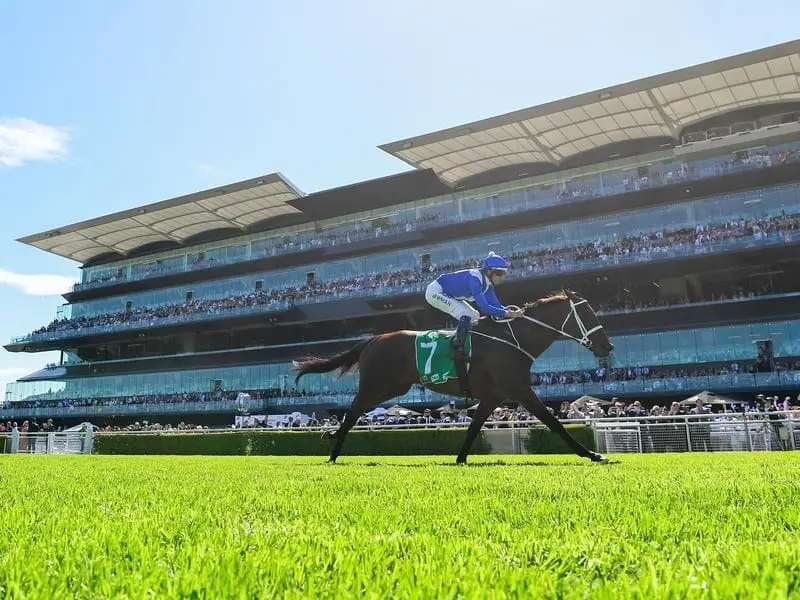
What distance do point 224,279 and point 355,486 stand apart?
50.9 metres

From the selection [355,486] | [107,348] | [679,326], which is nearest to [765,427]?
[355,486]

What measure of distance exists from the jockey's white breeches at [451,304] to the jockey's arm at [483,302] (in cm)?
25

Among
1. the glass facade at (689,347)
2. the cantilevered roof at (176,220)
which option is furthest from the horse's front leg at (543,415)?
the cantilevered roof at (176,220)

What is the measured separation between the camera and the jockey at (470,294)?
907 centimetres

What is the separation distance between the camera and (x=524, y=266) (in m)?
38.5

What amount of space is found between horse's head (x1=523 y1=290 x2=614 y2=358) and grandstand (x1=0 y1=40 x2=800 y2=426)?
24.6 meters

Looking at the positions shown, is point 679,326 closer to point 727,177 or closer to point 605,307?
point 605,307

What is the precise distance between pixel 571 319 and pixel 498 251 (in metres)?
32.4

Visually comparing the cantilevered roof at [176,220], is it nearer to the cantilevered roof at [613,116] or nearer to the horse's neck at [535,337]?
the cantilevered roof at [613,116]

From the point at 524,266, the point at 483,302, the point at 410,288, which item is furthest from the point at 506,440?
the point at 410,288

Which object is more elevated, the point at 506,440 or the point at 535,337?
the point at 535,337

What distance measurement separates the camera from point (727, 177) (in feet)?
114

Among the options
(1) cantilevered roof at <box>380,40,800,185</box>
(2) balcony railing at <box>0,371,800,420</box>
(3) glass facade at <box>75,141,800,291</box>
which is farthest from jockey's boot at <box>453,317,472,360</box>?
(3) glass facade at <box>75,141,800,291</box>

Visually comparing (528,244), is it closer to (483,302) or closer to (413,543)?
(483,302)
